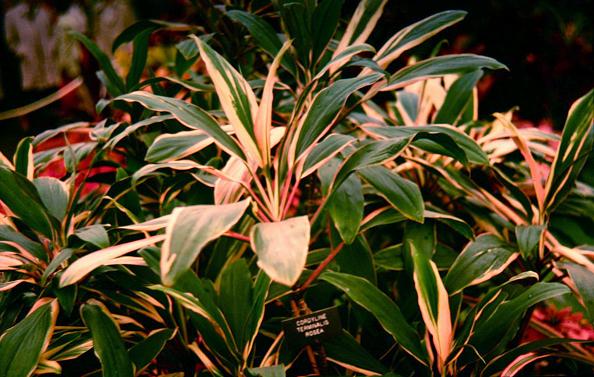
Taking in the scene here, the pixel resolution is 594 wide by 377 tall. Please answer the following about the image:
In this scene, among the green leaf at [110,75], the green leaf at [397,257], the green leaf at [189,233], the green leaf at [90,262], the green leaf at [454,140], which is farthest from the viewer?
the green leaf at [110,75]

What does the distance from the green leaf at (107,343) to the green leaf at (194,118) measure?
0.29m

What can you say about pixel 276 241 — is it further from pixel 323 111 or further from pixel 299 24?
pixel 299 24

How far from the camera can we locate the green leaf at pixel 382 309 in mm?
751

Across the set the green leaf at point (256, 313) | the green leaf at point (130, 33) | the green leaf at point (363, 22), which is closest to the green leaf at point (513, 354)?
the green leaf at point (256, 313)

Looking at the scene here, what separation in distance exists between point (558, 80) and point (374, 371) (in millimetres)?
2079

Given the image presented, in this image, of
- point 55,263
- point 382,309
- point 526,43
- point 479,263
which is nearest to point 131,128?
point 55,263

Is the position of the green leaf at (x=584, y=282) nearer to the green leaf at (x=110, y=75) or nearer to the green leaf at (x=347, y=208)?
the green leaf at (x=347, y=208)

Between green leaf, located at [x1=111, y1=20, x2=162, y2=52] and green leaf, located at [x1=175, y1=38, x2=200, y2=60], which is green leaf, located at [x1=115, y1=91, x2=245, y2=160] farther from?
green leaf, located at [x1=111, y1=20, x2=162, y2=52]

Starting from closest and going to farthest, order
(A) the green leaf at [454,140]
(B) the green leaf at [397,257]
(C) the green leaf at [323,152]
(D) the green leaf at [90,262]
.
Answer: (D) the green leaf at [90,262] → (C) the green leaf at [323,152] → (A) the green leaf at [454,140] → (B) the green leaf at [397,257]

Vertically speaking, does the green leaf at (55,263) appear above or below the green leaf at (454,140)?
below

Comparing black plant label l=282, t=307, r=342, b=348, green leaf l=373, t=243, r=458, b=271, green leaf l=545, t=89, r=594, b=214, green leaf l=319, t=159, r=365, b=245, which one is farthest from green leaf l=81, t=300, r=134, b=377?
green leaf l=545, t=89, r=594, b=214

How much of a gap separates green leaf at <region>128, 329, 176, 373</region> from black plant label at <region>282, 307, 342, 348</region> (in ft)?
0.59

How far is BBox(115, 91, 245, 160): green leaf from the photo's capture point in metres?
0.67

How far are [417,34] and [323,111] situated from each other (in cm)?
28
